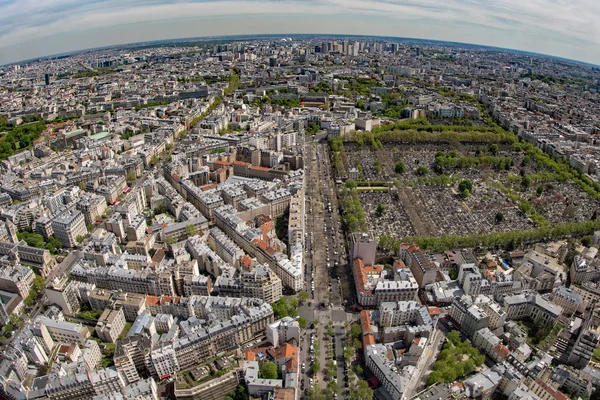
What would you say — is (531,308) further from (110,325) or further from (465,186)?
(110,325)

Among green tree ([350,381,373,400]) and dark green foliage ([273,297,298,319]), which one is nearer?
green tree ([350,381,373,400])

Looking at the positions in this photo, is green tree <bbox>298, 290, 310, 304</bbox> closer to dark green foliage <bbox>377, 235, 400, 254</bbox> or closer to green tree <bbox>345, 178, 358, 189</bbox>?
dark green foliage <bbox>377, 235, 400, 254</bbox>

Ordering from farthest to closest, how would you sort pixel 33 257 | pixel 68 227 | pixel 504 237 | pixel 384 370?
1. pixel 68 227
2. pixel 504 237
3. pixel 33 257
4. pixel 384 370

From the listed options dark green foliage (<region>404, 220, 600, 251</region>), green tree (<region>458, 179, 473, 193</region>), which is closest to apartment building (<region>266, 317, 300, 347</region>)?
dark green foliage (<region>404, 220, 600, 251</region>)

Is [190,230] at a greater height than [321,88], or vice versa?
[321,88]

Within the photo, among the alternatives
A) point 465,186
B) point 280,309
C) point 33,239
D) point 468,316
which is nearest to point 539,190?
point 465,186

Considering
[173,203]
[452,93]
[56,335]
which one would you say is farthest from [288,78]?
[56,335]

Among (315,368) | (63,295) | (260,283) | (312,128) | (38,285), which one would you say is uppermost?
(312,128)

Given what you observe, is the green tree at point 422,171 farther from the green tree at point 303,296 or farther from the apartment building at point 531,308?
the green tree at point 303,296

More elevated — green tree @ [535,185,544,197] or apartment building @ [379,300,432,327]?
green tree @ [535,185,544,197]
